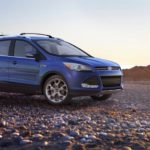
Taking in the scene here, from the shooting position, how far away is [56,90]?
12.5 metres

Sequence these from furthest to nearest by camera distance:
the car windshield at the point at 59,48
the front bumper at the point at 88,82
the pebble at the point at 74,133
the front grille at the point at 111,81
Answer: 1. the car windshield at the point at 59,48
2. the front grille at the point at 111,81
3. the front bumper at the point at 88,82
4. the pebble at the point at 74,133

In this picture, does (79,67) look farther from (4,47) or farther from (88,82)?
(4,47)

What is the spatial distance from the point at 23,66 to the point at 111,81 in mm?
2260

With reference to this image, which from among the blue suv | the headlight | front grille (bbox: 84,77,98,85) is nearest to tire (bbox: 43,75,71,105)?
the blue suv

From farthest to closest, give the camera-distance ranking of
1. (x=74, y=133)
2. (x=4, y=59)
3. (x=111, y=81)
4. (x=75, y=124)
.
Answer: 1. (x=4, y=59)
2. (x=111, y=81)
3. (x=75, y=124)
4. (x=74, y=133)

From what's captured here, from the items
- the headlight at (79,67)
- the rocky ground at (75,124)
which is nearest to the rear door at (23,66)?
the rocky ground at (75,124)

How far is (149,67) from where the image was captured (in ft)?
→ 124

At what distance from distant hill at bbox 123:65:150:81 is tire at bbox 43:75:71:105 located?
20111mm

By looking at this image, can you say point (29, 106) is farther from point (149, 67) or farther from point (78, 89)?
point (149, 67)

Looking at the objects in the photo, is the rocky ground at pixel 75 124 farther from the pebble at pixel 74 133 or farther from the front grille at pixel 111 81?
the front grille at pixel 111 81

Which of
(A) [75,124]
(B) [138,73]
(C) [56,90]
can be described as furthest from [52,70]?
(B) [138,73]

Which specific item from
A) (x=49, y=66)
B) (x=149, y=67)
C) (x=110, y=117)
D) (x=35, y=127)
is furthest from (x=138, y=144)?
(x=149, y=67)

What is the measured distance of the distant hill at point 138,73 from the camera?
109 feet

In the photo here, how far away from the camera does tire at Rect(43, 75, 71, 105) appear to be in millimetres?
12386
